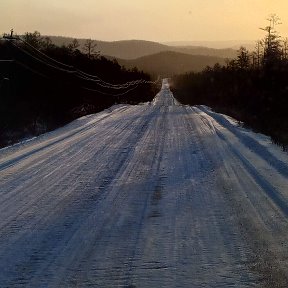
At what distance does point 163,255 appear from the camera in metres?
5.56

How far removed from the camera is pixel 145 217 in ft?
23.6

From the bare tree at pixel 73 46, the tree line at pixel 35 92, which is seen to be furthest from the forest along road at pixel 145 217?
the bare tree at pixel 73 46

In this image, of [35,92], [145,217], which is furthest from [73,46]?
[145,217]

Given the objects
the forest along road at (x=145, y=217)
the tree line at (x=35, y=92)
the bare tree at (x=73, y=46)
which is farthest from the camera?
the bare tree at (x=73, y=46)

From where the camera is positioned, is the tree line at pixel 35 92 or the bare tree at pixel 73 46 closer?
the tree line at pixel 35 92

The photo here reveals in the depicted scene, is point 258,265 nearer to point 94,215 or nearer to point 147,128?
point 94,215

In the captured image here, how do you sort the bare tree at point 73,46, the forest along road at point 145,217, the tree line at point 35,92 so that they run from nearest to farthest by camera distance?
1. the forest along road at point 145,217
2. the tree line at point 35,92
3. the bare tree at point 73,46

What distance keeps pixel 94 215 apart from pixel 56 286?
8.67 feet

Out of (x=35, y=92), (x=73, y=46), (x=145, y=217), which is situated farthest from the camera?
(x=73, y=46)

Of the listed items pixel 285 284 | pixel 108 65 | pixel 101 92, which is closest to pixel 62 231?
pixel 285 284

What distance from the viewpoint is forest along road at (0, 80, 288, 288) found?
507cm

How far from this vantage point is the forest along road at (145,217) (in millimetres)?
5070

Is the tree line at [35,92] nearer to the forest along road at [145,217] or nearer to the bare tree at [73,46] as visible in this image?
the forest along road at [145,217]

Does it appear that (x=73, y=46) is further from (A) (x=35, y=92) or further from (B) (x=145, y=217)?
(B) (x=145, y=217)
